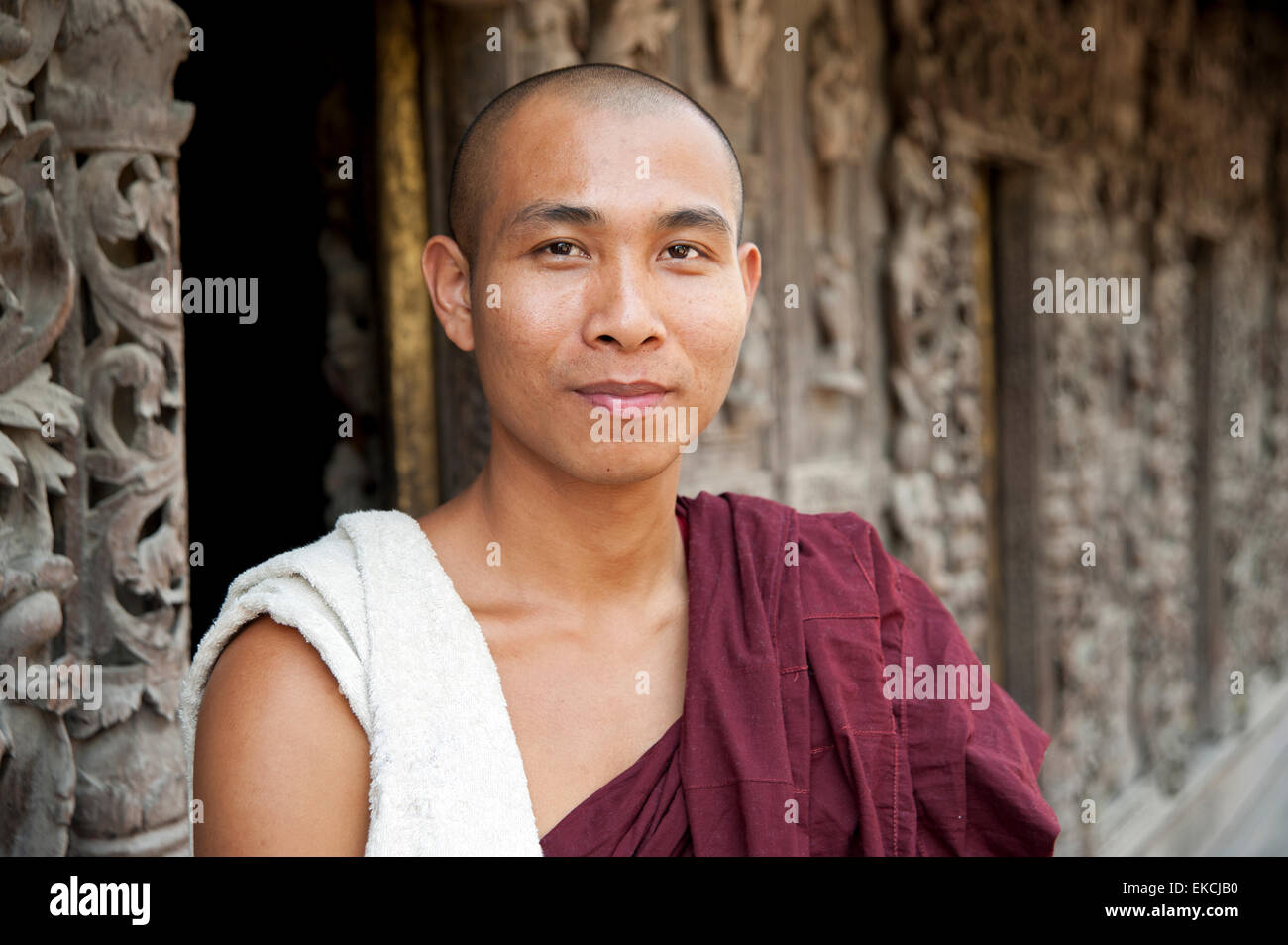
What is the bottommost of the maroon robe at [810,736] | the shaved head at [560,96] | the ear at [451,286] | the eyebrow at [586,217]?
the maroon robe at [810,736]

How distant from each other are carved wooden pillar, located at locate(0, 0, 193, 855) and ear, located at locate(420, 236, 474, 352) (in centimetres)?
60

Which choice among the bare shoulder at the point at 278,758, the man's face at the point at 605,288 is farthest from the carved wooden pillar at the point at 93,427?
the man's face at the point at 605,288

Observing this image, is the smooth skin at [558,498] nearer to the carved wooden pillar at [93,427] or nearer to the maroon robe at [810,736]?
the maroon robe at [810,736]

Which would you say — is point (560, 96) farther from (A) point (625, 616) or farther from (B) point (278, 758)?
(B) point (278, 758)

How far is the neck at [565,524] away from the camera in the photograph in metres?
1.85

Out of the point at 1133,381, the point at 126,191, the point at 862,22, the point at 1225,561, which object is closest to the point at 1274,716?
the point at 1225,561

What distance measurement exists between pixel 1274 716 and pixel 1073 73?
6045mm

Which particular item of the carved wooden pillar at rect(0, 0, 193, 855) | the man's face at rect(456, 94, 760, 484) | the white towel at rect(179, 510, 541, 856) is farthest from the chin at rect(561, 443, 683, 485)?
the carved wooden pillar at rect(0, 0, 193, 855)

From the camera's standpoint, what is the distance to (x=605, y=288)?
1.69 metres

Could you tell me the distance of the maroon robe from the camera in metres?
1.72

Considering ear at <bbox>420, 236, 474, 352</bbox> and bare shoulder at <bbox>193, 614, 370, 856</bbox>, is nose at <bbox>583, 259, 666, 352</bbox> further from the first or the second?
bare shoulder at <bbox>193, 614, 370, 856</bbox>

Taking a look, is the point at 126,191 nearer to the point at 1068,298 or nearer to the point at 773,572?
the point at 773,572

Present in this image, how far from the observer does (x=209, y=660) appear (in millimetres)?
1675

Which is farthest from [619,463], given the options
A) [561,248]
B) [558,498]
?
[561,248]
